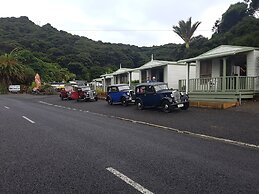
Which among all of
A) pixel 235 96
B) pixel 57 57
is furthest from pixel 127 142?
pixel 57 57

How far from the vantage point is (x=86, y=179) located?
4961mm

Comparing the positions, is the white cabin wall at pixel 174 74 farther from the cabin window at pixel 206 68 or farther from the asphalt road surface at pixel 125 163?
the asphalt road surface at pixel 125 163

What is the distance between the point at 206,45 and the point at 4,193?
47512 mm

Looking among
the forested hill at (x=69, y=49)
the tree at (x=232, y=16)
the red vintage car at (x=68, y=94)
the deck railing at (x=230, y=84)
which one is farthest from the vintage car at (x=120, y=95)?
the forested hill at (x=69, y=49)

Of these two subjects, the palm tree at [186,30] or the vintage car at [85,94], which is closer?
the vintage car at [85,94]

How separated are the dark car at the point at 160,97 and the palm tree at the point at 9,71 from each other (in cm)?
4096

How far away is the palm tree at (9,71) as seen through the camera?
5316 cm

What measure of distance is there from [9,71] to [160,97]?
43887 mm

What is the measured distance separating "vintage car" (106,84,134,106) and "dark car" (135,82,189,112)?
3.05 meters

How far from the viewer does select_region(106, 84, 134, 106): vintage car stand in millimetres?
23016

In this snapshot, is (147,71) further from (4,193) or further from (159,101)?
(4,193)

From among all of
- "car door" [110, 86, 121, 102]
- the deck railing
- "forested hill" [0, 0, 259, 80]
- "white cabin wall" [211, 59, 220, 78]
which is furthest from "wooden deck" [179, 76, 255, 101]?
"forested hill" [0, 0, 259, 80]

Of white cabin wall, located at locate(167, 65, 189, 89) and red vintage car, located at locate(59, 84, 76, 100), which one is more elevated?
white cabin wall, located at locate(167, 65, 189, 89)

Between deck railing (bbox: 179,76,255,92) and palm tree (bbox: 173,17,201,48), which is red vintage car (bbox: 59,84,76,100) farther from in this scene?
palm tree (bbox: 173,17,201,48)
